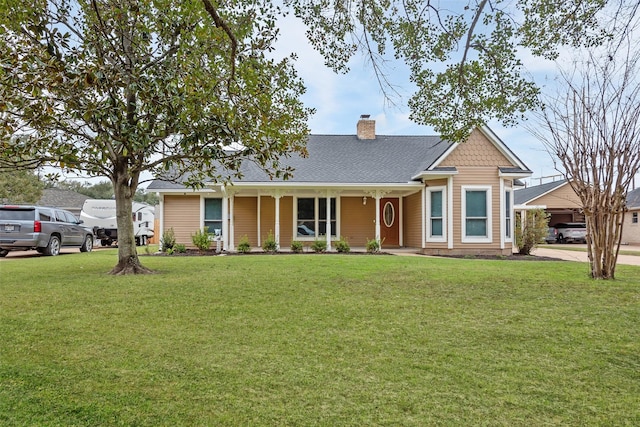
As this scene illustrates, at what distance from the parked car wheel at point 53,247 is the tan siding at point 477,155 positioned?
13716 millimetres

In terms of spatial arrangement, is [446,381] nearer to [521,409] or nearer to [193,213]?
[521,409]

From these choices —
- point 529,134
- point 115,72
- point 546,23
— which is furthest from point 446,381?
point 529,134

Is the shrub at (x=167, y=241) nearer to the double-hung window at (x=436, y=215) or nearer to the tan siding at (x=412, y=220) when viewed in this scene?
the tan siding at (x=412, y=220)

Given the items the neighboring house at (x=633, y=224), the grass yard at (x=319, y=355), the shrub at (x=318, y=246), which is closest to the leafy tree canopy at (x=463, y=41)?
the grass yard at (x=319, y=355)

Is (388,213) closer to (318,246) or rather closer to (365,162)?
(365,162)

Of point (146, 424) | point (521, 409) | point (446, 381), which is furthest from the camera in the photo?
point (446, 381)

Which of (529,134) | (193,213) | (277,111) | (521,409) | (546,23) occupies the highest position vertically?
(546,23)

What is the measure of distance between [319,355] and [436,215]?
12.4 m

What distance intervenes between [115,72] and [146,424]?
4.50 m

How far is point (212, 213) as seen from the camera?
1725cm

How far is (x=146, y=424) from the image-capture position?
8.62ft

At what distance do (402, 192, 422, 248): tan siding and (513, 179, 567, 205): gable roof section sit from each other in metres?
14.3

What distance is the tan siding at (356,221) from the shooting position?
704 inches

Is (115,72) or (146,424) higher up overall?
(115,72)
